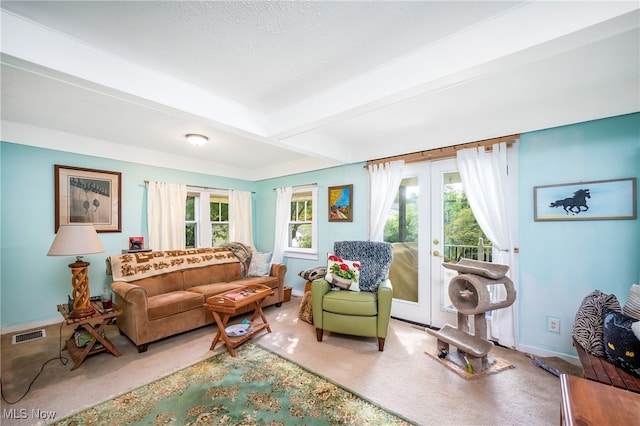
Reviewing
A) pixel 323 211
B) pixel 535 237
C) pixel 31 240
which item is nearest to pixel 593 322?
pixel 535 237

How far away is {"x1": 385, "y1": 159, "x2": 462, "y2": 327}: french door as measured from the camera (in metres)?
3.11

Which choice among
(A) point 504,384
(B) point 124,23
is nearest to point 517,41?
(B) point 124,23

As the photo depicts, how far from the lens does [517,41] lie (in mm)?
1414

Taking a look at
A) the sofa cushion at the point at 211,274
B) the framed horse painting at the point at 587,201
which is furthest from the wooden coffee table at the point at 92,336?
the framed horse painting at the point at 587,201

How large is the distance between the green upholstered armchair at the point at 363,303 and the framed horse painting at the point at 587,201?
1.58 meters

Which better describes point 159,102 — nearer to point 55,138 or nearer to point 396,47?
point 396,47

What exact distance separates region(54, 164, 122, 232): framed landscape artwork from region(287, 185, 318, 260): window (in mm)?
2672

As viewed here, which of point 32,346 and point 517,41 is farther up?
point 517,41

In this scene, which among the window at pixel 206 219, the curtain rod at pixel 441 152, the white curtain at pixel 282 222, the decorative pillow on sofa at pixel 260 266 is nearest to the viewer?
the curtain rod at pixel 441 152

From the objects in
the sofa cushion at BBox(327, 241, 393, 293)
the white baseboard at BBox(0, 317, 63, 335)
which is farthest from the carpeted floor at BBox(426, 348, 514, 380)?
the white baseboard at BBox(0, 317, 63, 335)

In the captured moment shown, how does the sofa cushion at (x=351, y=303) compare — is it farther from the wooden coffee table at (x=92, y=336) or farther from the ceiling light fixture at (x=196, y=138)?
the ceiling light fixture at (x=196, y=138)

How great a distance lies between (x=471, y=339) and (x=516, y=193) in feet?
5.02

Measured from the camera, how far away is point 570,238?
Answer: 92.4 inches

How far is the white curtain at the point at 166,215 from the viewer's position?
3.93m
